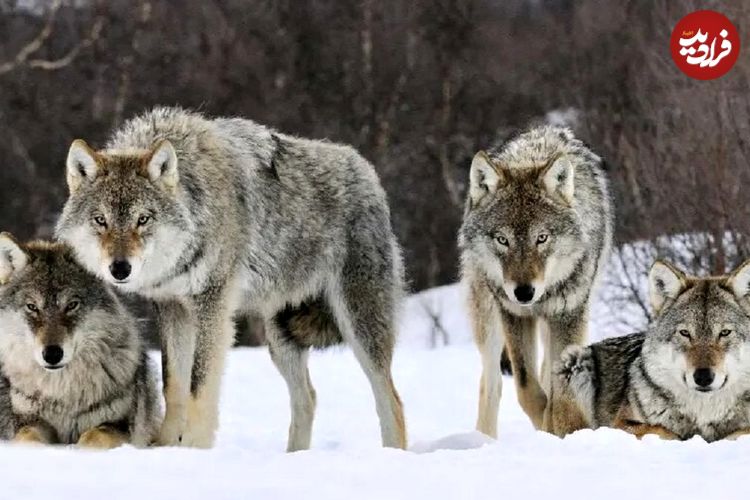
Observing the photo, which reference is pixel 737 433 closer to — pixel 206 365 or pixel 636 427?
pixel 636 427

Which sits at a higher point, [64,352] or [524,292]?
[524,292]

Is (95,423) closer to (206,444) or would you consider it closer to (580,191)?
(206,444)

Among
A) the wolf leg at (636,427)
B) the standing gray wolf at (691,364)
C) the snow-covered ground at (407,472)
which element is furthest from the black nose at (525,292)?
the snow-covered ground at (407,472)

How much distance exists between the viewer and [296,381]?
24.4 ft

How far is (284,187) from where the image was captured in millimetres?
7039

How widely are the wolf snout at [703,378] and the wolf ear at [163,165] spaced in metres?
2.48

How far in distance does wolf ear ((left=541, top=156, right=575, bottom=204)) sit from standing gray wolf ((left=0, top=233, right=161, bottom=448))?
2.26 m

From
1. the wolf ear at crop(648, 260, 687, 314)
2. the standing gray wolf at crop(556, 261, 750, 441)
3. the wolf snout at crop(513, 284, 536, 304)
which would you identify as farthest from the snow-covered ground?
the wolf ear at crop(648, 260, 687, 314)

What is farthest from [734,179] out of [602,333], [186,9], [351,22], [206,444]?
[186,9]

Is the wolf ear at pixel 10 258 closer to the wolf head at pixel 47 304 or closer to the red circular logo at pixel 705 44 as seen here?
the wolf head at pixel 47 304

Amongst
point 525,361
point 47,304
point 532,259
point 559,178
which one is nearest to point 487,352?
point 525,361

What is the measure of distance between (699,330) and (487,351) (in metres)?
1.82

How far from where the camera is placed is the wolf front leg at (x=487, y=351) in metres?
7.34

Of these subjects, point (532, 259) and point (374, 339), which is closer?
point (532, 259)
